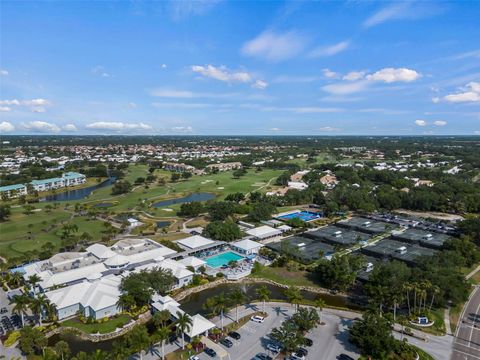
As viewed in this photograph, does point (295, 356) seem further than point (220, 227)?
No

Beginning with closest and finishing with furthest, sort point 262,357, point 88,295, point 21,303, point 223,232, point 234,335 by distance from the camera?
point 262,357, point 234,335, point 21,303, point 88,295, point 223,232

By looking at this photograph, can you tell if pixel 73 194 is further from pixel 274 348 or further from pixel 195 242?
pixel 274 348

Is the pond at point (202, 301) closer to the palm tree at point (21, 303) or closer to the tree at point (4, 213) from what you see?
the palm tree at point (21, 303)

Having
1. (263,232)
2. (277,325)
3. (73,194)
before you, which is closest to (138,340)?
(277,325)

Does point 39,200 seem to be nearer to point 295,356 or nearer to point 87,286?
point 87,286

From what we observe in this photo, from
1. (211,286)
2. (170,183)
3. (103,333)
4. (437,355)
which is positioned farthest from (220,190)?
(437,355)

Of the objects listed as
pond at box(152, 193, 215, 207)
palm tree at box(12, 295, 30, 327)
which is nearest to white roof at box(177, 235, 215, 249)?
palm tree at box(12, 295, 30, 327)

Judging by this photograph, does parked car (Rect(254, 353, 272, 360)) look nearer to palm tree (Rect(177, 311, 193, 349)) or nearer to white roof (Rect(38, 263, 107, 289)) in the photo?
palm tree (Rect(177, 311, 193, 349))
